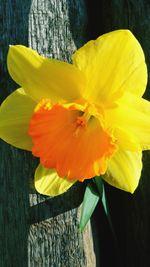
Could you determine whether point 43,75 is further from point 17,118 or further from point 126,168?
point 126,168

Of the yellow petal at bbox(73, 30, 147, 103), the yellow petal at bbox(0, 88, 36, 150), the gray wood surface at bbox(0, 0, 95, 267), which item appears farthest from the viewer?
the gray wood surface at bbox(0, 0, 95, 267)

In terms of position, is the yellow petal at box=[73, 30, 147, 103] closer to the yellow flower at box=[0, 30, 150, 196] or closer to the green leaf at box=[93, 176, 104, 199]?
the yellow flower at box=[0, 30, 150, 196]

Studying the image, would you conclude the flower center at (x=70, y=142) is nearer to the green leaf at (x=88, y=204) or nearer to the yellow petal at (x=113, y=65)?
the yellow petal at (x=113, y=65)

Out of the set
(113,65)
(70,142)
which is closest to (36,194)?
(70,142)

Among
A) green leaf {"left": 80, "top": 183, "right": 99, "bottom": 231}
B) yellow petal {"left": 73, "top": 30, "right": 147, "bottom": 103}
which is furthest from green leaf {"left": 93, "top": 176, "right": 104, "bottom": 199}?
yellow petal {"left": 73, "top": 30, "right": 147, "bottom": 103}

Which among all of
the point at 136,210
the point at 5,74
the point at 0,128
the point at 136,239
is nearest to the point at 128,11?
the point at 5,74

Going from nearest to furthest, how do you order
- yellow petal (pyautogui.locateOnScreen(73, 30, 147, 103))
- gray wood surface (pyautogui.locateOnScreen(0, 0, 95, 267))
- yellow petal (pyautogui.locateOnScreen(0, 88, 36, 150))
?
yellow petal (pyautogui.locateOnScreen(73, 30, 147, 103))
yellow petal (pyautogui.locateOnScreen(0, 88, 36, 150))
gray wood surface (pyautogui.locateOnScreen(0, 0, 95, 267))
